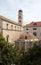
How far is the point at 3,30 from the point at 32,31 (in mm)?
19946

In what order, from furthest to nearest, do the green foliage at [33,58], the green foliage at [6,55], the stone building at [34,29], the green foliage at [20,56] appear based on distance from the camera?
the stone building at [34,29] < the green foliage at [6,55] < the green foliage at [20,56] < the green foliage at [33,58]

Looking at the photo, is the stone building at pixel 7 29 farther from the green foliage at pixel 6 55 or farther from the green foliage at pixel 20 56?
the green foliage at pixel 6 55

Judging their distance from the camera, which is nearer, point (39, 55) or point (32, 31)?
point (39, 55)

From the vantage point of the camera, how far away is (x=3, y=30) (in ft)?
86.0

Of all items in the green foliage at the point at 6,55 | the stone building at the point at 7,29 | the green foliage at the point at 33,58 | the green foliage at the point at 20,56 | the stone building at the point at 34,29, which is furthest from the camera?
the stone building at the point at 34,29

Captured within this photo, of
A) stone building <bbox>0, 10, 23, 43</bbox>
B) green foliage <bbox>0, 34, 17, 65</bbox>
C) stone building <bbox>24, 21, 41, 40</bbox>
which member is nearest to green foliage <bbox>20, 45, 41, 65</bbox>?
green foliage <bbox>0, 34, 17, 65</bbox>

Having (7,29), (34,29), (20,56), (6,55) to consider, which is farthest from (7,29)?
(34,29)

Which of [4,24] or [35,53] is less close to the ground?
[4,24]

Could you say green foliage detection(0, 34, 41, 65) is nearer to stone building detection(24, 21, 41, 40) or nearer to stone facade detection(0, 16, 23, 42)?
stone facade detection(0, 16, 23, 42)

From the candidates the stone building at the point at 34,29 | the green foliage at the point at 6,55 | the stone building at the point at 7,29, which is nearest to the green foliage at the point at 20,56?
the green foliage at the point at 6,55

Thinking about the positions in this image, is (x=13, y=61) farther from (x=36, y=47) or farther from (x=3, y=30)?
(x=3, y=30)

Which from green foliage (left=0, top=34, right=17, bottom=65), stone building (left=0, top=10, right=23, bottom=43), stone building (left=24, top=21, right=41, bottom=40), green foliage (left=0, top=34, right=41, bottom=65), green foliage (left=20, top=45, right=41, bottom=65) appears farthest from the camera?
stone building (left=24, top=21, right=41, bottom=40)

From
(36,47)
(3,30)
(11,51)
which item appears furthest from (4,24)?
(36,47)

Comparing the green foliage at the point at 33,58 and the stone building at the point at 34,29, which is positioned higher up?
the stone building at the point at 34,29
